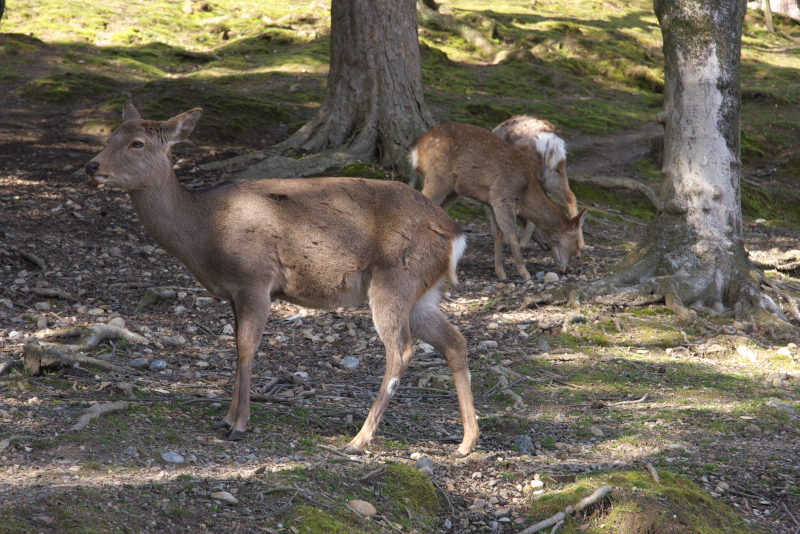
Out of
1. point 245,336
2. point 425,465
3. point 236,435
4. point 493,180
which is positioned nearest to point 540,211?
point 493,180

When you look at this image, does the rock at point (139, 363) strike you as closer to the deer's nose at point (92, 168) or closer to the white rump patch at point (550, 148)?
the deer's nose at point (92, 168)

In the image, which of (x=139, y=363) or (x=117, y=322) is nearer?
(x=139, y=363)

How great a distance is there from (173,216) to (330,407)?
1.70 meters

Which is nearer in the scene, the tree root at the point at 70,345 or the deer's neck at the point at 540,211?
the tree root at the point at 70,345

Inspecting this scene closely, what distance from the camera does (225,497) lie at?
421 centimetres

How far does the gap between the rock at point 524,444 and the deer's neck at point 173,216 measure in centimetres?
242

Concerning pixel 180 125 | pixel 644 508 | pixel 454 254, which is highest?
pixel 180 125

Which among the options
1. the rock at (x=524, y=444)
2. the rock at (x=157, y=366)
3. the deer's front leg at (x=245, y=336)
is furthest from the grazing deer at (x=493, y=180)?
the deer's front leg at (x=245, y=336)

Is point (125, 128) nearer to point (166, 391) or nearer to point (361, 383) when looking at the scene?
point (166, 391)

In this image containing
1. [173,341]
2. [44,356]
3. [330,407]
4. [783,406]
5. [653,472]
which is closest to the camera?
[653,472]

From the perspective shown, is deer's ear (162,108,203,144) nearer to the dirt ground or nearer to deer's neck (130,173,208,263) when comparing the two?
deer's neck (130,173,208,263)

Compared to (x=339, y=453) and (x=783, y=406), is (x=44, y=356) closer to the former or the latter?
(x=339, y=453)

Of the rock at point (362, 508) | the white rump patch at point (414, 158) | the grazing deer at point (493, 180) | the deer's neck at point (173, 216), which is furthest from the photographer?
the white rump patch at point (414, 158)

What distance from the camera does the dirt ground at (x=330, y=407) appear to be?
438 cm
